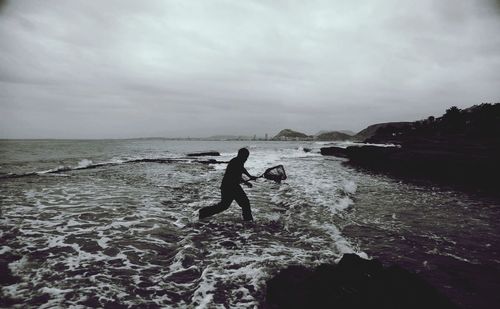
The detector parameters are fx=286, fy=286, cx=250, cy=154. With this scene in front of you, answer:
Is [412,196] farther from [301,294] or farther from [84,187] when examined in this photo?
[84,187]

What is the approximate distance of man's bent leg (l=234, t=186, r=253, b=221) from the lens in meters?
8.56

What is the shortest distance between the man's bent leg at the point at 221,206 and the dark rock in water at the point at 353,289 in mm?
3932

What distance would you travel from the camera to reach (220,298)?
4.55 metres

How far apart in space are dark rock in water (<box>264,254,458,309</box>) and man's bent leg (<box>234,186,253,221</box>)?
12.9 ft

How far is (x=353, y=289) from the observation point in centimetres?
384

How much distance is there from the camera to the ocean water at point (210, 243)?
471 cm

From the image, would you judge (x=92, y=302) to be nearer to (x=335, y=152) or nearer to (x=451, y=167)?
(x=451, y=167)

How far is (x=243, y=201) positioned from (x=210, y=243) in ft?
6.43

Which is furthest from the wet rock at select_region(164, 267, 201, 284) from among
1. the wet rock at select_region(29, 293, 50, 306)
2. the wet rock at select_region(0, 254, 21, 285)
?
the wet rock at select_region(0, 254, 21, 285)

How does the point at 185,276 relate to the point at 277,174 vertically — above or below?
below

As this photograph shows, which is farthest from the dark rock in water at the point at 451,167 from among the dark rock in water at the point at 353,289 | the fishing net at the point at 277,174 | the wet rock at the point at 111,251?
the wet rock at the point at 111,251

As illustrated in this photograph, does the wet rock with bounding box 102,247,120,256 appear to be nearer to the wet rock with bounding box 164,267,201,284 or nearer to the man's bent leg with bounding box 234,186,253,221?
the wet rock with bounding box 164,267,201,284

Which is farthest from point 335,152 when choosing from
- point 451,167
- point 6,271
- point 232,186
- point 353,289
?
point 6,271

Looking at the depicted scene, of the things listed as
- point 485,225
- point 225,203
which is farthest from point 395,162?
point 225,203
